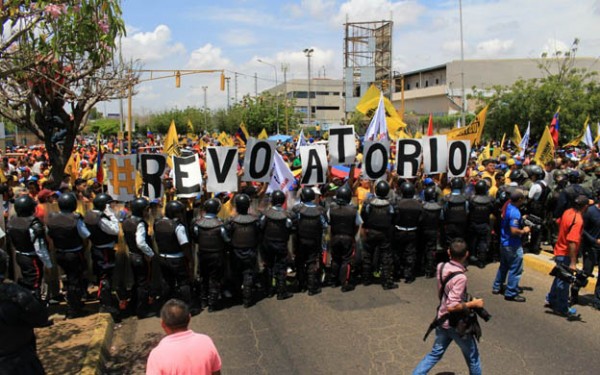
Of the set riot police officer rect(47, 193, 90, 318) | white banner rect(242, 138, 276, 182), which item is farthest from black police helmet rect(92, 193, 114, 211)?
white banner rect(242, 138, 276, 182)

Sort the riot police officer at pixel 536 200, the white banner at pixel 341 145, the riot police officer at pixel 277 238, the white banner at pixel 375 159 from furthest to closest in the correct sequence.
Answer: the white banner at pixel 341 145 → the riot police officer at pixel 536 200 → the white banner at pixel 375 159 → the riot police officer at pixel 277 238

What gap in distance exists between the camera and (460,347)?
444 centimetres

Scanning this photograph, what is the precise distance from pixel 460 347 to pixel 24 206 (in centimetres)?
559

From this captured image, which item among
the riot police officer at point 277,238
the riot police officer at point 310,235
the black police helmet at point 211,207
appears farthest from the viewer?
the riot police officer at point 310,235

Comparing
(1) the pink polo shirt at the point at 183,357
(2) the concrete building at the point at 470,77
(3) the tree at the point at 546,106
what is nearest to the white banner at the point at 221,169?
(1) the pink polo shirt at the point at 183,357

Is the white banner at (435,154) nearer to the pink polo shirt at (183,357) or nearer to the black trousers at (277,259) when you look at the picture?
the black trousers at (277,259)

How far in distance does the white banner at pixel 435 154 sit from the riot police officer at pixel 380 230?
1772 millimetres

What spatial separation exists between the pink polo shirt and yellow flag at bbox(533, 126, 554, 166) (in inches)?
431

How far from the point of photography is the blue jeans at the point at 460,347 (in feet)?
14.4

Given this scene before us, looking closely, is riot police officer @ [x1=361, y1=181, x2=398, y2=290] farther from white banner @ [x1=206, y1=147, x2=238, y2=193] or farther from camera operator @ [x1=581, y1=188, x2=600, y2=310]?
camera operator @ [x1=581, y1=188, x2=600, y2=310]

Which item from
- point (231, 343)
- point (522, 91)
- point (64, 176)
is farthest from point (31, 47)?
point (522, 91)

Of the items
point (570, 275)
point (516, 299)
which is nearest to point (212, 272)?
point (516, 299)

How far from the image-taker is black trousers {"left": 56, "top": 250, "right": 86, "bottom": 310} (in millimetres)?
6562

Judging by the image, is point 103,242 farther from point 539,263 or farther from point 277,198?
point 539,263
